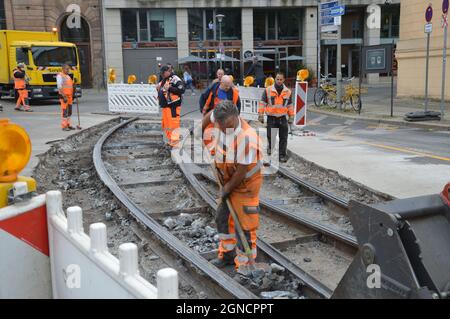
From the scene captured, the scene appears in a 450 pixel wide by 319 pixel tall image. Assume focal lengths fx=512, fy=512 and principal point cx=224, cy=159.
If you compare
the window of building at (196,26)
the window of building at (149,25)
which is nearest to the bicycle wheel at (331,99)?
the window of building at (196,26)

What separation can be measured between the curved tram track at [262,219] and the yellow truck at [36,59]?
13773 mm

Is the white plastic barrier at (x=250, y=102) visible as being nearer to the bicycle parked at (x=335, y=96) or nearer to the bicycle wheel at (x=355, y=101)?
the bicycle parked at (x=335, y=96)

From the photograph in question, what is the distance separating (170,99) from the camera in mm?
11008

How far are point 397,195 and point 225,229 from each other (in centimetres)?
301

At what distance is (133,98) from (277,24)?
2361 cm

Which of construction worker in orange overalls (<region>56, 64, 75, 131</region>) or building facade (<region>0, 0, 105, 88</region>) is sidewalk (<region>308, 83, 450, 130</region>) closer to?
construction worker in orange overalls (<region>56, 64, 75, 131</region>)

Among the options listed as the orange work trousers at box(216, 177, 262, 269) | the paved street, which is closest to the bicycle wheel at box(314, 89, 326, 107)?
the paved street

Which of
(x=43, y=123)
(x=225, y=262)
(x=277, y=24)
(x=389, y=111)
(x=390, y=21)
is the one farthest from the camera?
(x=390, y=21)

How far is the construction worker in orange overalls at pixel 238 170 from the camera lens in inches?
181

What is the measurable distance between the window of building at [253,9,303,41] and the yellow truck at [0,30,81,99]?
62.0ft

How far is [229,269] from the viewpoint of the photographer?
5156 mm

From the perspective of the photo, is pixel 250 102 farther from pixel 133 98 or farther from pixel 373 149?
pixel 373 149

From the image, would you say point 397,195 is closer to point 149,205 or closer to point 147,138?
point 149,205

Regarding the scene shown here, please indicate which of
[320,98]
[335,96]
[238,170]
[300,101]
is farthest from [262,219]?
[320,98]
